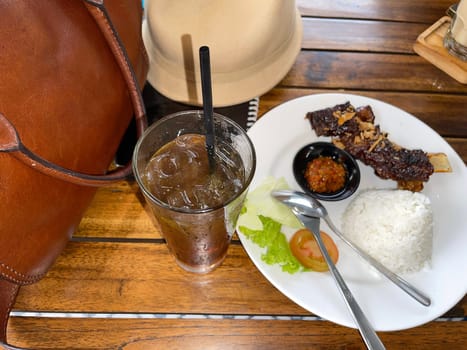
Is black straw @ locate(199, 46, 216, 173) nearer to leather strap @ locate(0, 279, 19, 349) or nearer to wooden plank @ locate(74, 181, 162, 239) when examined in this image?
wooden plank @ locate(74, 181, 162, 239)

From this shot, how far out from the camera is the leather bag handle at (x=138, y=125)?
73 centimetres

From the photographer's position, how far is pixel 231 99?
1.30 meters

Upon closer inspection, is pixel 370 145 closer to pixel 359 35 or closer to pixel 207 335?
pixel 359 35

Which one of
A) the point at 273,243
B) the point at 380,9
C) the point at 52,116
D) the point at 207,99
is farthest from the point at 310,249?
the point at 380,9

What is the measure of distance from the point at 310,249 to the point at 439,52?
36.0 inches

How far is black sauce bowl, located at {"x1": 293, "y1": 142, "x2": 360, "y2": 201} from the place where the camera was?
1.22 metres

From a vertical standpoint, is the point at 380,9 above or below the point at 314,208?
above

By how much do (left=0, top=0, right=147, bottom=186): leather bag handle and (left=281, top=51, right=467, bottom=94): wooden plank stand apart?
58cm

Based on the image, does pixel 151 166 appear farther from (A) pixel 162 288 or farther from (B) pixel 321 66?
(B) pixel 321 66

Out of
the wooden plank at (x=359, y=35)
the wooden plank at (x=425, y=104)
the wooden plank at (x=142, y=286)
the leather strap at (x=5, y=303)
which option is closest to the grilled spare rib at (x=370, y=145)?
the wooden plank at (x=425, y=104)

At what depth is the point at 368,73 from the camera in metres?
1.50

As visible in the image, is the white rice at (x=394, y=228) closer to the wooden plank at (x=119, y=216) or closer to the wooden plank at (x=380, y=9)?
the wooden plank at (x=119, y=216)

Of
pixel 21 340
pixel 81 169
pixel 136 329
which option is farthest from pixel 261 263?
pixel 21 340

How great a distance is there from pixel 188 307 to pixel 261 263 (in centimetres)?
20
